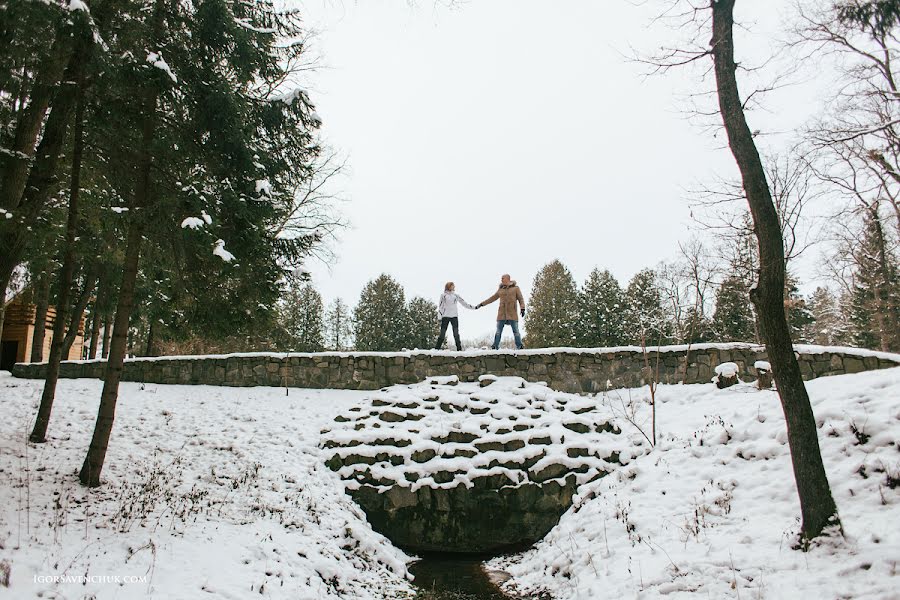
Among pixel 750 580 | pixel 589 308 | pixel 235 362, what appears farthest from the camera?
pixel 589 308

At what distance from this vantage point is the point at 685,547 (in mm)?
4801

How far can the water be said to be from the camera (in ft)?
18.4

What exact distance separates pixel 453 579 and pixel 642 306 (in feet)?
92.4

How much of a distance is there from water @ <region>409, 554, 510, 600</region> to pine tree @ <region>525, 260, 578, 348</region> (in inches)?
955

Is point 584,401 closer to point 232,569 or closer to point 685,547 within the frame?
point 685,547

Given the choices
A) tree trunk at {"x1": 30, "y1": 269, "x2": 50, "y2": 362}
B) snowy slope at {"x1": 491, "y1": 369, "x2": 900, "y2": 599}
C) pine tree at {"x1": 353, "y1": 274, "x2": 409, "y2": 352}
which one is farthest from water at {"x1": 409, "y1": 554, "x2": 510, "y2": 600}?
pine tree at {"x1": 353, "y1": 274, "x2": 409, "y2": 352}

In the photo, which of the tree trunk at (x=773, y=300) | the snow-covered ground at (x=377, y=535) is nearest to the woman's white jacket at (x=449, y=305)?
the snow-covered ground at (x=377, y=535)

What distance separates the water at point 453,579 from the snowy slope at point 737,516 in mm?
404

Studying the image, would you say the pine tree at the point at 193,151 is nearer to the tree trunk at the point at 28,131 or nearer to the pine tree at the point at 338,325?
the tree trunk at the point at 28,131

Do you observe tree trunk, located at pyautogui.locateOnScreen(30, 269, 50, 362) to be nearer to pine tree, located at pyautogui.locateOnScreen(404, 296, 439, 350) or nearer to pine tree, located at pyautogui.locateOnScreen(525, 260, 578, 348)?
pine tree, located at pyautogui.locateOnScreen(404, 296, 439, 350)

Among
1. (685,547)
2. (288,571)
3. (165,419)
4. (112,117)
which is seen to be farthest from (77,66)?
(685,547)

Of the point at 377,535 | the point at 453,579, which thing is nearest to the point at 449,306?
the point at 377,535

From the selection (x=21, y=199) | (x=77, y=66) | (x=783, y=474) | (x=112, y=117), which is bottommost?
(x=783, y=474)

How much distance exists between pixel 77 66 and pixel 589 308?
94.8 ft
